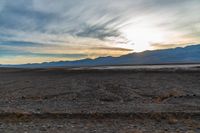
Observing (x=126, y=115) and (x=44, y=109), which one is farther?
(x=44, y=109)

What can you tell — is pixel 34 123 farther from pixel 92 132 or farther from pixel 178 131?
pixel 178 131

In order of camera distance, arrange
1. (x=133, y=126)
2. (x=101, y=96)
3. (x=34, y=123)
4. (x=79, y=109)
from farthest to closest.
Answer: (x=101, y=96) → (x=79, y=109) → (x=34, y=123) → (x=133, y=126)

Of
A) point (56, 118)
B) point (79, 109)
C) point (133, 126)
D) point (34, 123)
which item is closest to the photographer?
point (133, 126)

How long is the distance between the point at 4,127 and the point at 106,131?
5.87m

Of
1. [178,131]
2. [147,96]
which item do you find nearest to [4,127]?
[178,131]

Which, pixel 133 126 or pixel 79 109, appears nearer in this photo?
pixel 133 126

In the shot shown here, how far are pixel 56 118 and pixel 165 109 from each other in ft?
25.1

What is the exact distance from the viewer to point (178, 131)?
54.2 feet

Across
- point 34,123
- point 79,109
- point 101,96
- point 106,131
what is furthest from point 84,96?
point 106,131

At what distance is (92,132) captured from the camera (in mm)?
16625

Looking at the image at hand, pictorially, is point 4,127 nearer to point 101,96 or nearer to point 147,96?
point 101,96

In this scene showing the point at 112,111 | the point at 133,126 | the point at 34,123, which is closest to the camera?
the point at 133,126

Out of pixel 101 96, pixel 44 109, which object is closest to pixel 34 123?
pixel 44 109

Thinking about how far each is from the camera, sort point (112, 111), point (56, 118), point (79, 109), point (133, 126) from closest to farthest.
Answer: point (133, 126)
point (56, 118)
point (112, 111)
point (79, 109)
